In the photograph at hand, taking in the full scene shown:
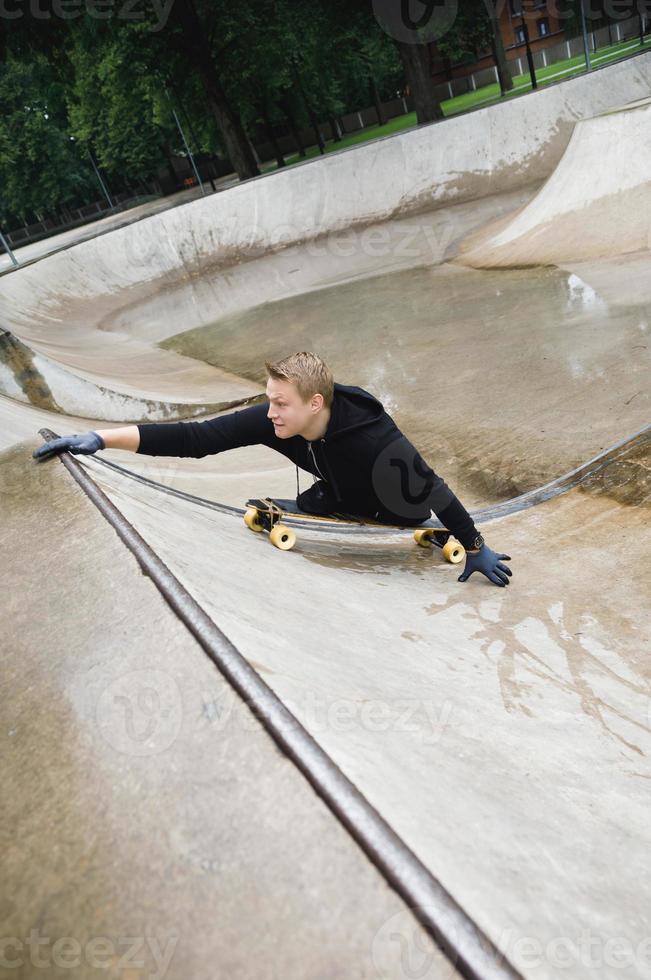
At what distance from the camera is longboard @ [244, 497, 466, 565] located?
11.4 ft

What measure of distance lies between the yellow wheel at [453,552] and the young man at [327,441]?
0.75 feet

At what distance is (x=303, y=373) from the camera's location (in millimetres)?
2912

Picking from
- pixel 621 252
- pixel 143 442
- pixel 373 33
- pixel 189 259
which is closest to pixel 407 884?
pixel 143 442

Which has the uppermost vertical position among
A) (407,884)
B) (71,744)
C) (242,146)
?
(242,146)

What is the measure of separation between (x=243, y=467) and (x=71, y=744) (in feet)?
16.3

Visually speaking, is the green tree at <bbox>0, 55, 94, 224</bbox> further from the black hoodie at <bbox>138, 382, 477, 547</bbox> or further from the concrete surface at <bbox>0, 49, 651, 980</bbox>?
the black hoodie at <bbox>138, 382, 477, 547</bbox>

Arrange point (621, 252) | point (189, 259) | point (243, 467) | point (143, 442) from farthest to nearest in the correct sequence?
point (189, 259) → point (621, 252) → point (243, 467) → point (143, 442)

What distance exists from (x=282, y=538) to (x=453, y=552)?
37.7 inches

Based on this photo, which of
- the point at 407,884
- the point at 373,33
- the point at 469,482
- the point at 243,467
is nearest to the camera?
the point at 407,884

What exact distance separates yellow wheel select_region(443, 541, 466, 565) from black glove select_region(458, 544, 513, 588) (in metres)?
0.21

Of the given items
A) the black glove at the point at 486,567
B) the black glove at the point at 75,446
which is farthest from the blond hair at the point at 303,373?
the black glove at the point at 486,567

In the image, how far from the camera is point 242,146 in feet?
81.1

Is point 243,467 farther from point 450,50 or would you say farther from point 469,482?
point 450,50

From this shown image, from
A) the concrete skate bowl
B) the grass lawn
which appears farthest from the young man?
the grass lawn
